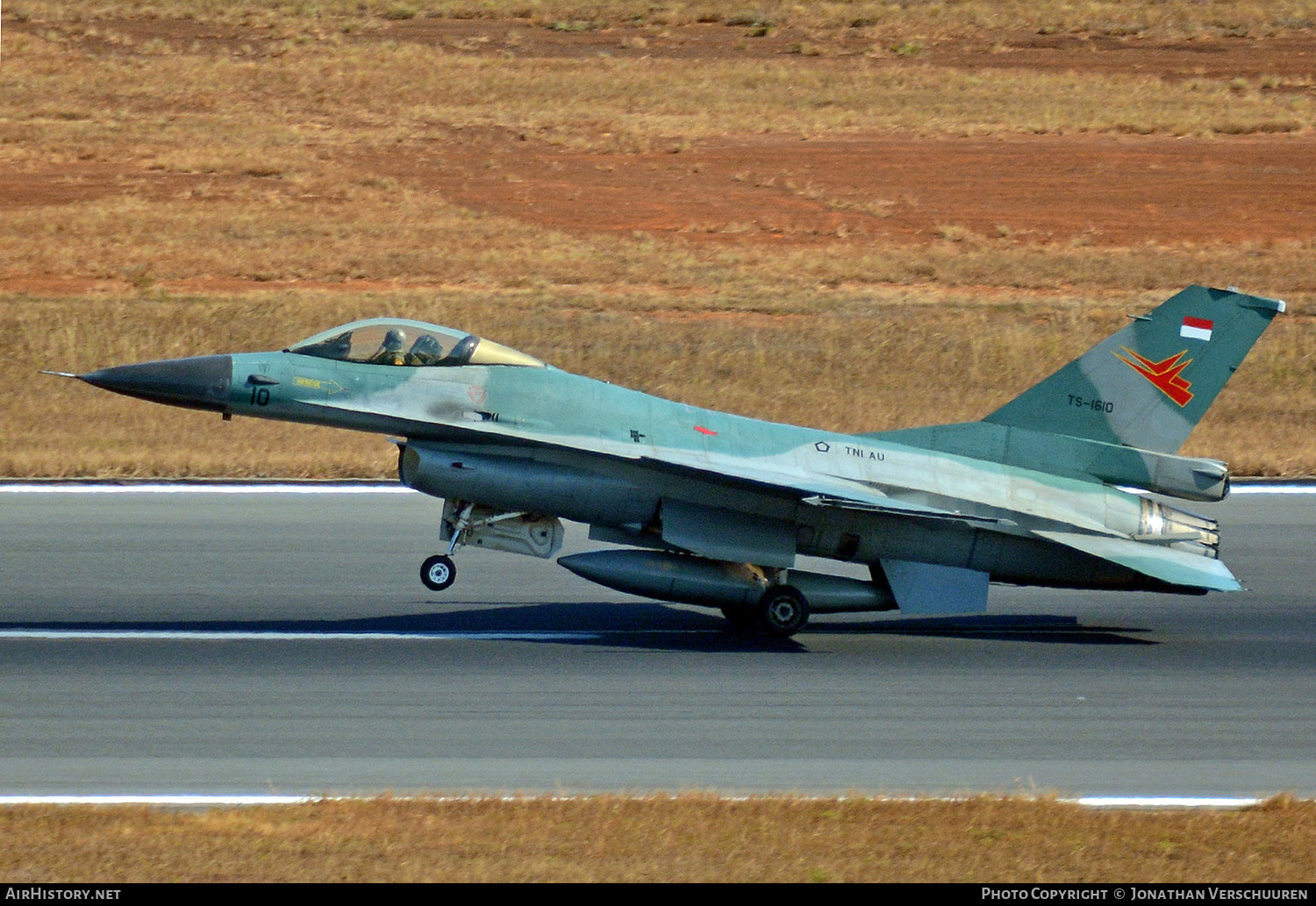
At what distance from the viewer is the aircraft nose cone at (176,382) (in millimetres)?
13688

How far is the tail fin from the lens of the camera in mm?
14992

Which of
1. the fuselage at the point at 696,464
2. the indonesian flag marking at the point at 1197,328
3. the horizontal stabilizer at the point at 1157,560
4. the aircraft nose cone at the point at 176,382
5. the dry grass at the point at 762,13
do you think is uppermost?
the dry grass at the point at 762,13

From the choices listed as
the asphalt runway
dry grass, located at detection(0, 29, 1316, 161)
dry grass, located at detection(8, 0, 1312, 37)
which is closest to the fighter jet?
the asphalt runway

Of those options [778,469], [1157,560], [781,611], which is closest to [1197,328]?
[1157,560]

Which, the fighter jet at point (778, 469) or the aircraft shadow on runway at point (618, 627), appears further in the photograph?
the aircraft shadow on runway at point (618, 627)

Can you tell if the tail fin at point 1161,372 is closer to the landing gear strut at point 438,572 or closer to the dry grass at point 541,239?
the landing gear strut at point 438,572

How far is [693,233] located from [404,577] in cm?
2444

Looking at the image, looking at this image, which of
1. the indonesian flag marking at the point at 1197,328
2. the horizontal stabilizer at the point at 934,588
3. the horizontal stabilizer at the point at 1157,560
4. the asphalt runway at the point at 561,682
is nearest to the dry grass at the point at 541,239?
the asphalt runway at the point at 561,682

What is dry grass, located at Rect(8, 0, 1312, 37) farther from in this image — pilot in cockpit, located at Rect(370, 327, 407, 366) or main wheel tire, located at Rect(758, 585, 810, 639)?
main wheel tire, located at Rect(758, 585, 810, 639)

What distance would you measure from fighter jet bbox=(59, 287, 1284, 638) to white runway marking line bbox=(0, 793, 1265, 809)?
13.3ft

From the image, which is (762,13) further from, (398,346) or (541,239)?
(398,346)

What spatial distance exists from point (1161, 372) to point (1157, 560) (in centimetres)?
185

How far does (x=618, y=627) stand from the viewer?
15398 millimetres

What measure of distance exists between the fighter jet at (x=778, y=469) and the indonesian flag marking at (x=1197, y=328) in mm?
17
